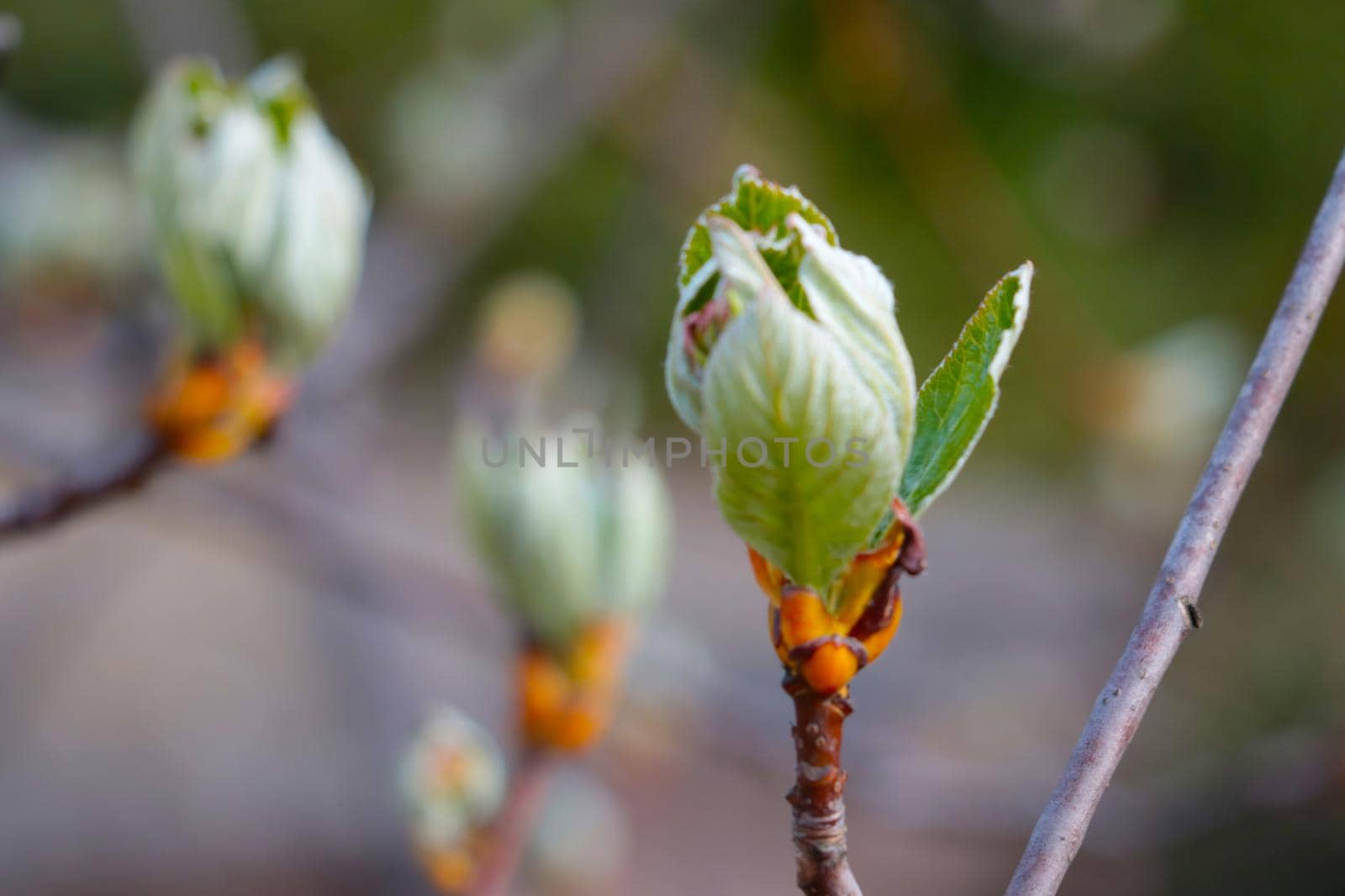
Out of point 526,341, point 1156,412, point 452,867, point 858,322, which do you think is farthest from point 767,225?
point 1156,412

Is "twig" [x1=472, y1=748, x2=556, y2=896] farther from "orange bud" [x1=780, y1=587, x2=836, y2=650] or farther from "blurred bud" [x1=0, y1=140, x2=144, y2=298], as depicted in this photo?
"blurred bud" [x1=0, y1=140, x2=144, y2=298]

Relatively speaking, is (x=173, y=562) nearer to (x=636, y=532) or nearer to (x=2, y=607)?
(x=2, y=607)

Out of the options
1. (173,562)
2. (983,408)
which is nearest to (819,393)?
(983,408)

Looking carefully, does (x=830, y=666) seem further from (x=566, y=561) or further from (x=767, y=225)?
(x=566, y=561)

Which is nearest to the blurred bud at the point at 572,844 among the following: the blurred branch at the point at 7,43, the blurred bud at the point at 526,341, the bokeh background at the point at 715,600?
the bokeh background at the point at 715,600

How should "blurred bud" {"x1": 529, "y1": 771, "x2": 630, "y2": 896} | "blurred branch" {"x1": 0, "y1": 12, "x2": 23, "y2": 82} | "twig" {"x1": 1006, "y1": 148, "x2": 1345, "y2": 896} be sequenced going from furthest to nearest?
1. "blurred bud" {"x1": 529, "y1": 771, "x2": 630, "y2": 896}
2. "blurred branch" {"x1": 0, "y1": 12, "x2": 23, "y2": 82}
3. "twig" {"x1": 1006, "y1": 148, "x2": 1345, "y2": 896}

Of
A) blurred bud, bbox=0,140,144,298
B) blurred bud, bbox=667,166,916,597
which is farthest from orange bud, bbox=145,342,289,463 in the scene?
blurred bud, bbox=0,140,144,298
